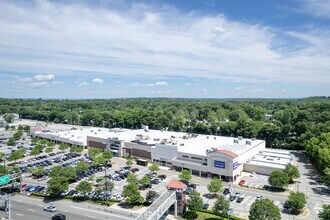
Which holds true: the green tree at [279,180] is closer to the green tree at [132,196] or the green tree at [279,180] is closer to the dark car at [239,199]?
the dark car at [239,199]

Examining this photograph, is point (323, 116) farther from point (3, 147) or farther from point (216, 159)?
point (3, 147)

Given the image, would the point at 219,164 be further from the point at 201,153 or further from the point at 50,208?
the point at 50,208

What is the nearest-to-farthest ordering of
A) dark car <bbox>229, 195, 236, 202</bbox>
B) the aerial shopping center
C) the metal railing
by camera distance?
the metal railing < dark car <bbox>229, 195, 236, 202</bbox> < the aerial shopping center

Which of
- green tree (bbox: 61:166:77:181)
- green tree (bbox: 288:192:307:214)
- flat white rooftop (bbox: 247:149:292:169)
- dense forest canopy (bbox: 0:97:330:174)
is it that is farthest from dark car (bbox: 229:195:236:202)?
green tree (bbox: 61:166:77:181)

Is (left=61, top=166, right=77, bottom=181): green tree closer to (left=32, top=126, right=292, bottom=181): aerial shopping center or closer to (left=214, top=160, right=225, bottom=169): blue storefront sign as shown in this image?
(left=32, top=126, right=292, bottom=181): aerial shopping center

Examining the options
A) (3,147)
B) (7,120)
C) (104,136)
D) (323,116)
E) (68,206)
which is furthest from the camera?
(7,120)

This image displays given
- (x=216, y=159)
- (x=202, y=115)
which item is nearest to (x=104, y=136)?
(x=216, y=159)
